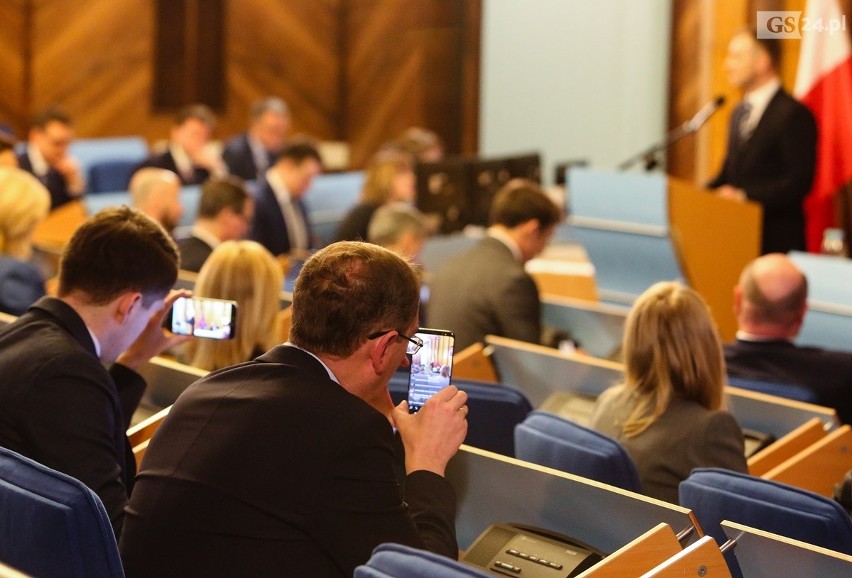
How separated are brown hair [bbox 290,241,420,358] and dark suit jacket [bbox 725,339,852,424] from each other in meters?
2.09

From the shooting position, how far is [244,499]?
196cm

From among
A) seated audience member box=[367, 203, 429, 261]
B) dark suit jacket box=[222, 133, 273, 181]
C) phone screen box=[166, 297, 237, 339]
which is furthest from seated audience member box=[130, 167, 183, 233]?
dark suit jacket box=[222, 133, 273, 181]

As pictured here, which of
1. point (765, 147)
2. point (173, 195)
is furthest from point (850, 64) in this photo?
point (173, 195)

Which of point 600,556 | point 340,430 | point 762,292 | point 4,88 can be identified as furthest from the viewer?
point 4,88

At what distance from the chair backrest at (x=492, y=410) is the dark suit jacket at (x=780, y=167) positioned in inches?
129

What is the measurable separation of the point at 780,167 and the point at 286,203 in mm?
2834

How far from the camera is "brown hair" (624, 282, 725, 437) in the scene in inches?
122

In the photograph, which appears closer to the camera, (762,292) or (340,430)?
(340,430)

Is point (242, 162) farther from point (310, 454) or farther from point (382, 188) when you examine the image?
point (310, 454)

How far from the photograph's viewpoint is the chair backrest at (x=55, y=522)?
6.72 ft

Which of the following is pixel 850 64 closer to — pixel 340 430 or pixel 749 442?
pixel 749 442

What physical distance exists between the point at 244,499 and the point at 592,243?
4.58 metres

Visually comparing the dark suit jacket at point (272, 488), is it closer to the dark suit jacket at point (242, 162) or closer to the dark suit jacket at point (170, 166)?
the dark suit jacket at point (170, 166)

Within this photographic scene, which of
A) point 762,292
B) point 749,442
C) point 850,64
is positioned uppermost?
point 850,64
